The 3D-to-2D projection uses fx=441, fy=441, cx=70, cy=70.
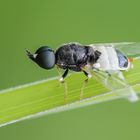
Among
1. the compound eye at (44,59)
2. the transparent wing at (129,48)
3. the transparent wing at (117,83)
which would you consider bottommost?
the transparent wing at (117,83)

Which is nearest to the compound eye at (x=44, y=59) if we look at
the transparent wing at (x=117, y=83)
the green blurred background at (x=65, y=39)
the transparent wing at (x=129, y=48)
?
the transparent wing at (x=117, y=83)

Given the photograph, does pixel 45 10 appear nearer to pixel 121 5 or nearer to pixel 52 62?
pixel 121 5

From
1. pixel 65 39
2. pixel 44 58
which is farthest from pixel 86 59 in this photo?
pixel 65 39

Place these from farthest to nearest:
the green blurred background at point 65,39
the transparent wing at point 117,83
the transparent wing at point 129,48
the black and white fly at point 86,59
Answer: the green blurred background at point 65,39, the transparent wing at point 129,48, the black and white fly at point 86,59, the transparent wing at point 117,83

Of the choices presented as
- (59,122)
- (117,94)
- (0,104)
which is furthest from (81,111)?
(0,104)

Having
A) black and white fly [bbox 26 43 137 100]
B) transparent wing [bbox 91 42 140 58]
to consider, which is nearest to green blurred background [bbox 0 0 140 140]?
transparent wing [bbox 91 42 140 58]

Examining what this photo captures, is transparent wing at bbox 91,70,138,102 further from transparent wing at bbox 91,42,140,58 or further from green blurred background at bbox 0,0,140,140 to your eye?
green blurred background at bbox 0,0,140,140

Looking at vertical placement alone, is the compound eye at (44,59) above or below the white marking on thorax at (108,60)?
above

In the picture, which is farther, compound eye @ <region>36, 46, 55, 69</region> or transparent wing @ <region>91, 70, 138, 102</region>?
compound eye @ <region>36, 46, 55, 69</region>

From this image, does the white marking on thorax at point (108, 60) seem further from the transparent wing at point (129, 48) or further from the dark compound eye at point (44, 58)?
the dark compound eye at point (44, 58)
